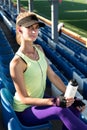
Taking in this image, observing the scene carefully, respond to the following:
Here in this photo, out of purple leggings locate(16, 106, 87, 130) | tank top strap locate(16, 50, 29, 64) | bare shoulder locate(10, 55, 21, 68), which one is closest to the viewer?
purple leggings locate(16, 106, 87, 130)

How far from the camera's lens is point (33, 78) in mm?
3297

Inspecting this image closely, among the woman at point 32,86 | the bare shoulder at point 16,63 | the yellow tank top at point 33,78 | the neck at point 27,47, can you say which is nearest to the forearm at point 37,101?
the woman at point 32,86

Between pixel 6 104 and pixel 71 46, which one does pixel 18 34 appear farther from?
pixel 71 46

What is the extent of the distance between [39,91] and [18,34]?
0.63m

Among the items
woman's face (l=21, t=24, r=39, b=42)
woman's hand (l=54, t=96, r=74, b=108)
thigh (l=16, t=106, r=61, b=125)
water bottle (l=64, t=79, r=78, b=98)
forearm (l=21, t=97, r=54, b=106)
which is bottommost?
thigh (l=16, t=106, r=61, b=125)

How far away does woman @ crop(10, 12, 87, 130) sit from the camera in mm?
3104

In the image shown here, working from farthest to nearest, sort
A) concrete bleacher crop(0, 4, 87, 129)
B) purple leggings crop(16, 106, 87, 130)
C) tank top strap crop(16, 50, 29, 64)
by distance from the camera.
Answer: concrete bleacher crop(0, 4, 87, 129) < tank top strap crop(16, 50, 29, 64) < purple leggings crop(16, 106, 87, 130)

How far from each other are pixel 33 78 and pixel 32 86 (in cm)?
9

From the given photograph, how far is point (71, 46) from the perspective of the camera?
32.2ft

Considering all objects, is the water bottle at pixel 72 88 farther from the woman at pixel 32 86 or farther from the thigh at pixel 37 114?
the thigh at pixel 37 114

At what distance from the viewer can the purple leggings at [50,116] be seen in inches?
119

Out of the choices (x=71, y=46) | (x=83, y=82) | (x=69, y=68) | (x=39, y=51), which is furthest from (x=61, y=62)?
(x=39, y=51)

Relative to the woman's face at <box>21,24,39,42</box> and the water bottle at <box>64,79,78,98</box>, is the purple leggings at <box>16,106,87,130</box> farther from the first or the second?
the woman's face at <box>21,24,39,42</box>

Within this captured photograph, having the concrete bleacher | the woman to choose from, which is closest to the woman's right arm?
the woman
